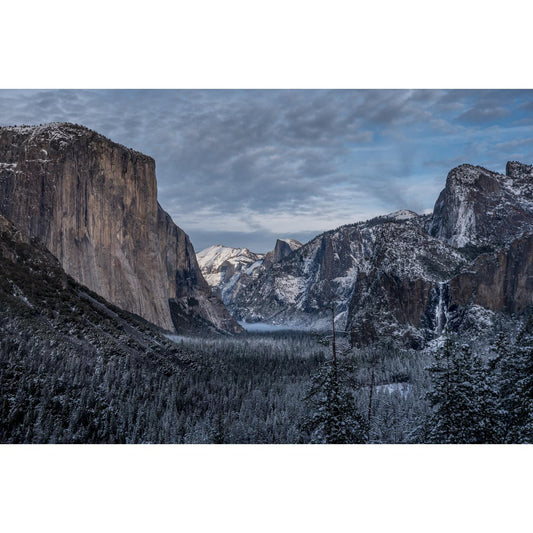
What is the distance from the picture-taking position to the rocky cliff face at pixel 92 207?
94.8 m

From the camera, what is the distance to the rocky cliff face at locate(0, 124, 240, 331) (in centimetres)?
9475

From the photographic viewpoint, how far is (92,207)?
108 meters

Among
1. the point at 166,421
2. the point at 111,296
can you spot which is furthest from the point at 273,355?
the point at 166,421

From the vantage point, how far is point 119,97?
3206 centimetres

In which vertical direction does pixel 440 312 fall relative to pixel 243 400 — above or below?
above

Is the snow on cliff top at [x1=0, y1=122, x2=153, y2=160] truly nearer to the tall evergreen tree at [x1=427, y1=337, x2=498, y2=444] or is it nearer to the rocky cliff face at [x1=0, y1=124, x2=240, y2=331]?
the rocky cliff face at [x1=0, y1=124, x2=240, y2=331]

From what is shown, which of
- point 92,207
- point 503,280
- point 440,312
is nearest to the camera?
point 503,280

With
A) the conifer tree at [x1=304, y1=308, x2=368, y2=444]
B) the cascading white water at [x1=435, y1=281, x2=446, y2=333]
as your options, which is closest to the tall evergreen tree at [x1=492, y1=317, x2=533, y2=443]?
the conifer tree at [x1=304, y1=308, x2=368, y2=444]

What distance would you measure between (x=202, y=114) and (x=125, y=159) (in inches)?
3497

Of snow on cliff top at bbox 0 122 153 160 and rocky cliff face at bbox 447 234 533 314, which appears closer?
rocky cliff face at bbox 447 234 533 314

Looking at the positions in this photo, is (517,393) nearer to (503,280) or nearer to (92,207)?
(503,280)

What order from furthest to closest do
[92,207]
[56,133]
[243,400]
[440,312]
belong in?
[92,207]
[56,133]
[440,312]
[243,400]

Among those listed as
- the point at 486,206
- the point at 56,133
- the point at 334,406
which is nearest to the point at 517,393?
the point at 334,406

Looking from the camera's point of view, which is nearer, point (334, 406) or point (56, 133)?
point (334, 406)
